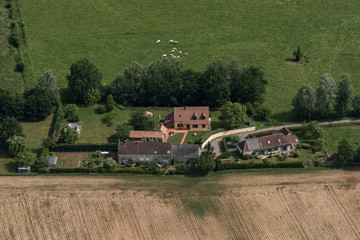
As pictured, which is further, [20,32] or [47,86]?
[20,32]

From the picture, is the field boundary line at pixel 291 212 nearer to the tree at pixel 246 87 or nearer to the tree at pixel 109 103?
the tree at pixel 246 87

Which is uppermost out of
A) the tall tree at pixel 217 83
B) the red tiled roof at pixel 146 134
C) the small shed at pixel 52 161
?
the tall tree at pixel 217 83

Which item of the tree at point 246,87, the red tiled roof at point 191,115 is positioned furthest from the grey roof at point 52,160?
the tree at point 246,87

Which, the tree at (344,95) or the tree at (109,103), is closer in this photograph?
the tree at (344,95)

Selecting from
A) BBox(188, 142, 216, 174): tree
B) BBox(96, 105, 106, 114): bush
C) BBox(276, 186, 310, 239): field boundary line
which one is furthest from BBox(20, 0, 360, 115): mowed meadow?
BBox(276, 186, 310, 239): field boundary line

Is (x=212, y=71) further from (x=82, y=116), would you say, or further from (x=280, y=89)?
(x=82, y=116)

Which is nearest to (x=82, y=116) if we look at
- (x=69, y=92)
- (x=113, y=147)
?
(x=69, y=92)

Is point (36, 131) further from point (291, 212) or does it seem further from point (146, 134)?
point (291, 212)
